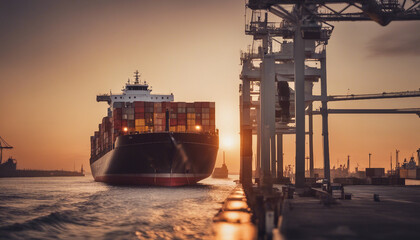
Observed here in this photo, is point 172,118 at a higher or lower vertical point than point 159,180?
higher

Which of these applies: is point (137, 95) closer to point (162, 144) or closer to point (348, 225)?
point (162, 144)

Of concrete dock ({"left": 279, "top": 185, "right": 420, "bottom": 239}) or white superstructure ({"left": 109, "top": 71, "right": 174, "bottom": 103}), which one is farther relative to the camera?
white superstructure ({"left": 109, "top": 71, "right": 174, "bottom": 103})

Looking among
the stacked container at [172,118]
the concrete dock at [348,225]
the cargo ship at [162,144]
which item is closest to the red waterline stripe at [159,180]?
the cargo ship at [162,144]

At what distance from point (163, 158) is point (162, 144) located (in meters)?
1.49

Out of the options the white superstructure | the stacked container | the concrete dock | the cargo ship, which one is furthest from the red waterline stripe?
the concrete dock

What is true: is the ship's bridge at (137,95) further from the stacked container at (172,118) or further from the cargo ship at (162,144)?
the stacked container at (172,118)

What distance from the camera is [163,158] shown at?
4359 centimetres

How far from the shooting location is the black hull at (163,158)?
144 feet

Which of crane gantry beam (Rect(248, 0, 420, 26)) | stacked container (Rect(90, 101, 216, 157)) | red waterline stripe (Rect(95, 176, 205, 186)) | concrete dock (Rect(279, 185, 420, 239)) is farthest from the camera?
stacked container (Rect(90, 101, 216, 157))

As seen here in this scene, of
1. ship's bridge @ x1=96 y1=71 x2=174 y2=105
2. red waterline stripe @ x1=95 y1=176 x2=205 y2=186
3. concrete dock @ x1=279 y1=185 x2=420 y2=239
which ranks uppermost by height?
ship's bridge @ x1=96 y1=71 x2=174 y2=105

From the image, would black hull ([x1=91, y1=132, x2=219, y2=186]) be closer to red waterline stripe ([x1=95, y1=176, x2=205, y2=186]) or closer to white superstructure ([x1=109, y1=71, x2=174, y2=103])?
red waterline stripe ([x1=95, y1=176, x2=205, y2=186])

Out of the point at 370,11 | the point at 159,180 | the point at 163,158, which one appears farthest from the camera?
the point at 159,180

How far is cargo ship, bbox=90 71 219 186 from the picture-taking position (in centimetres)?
4400

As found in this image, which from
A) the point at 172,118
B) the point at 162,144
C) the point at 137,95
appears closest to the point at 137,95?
the point at 137,95
